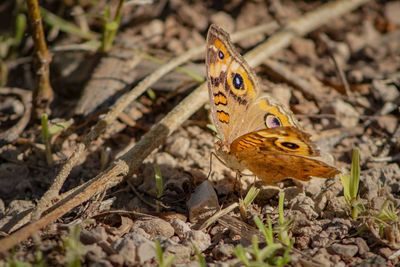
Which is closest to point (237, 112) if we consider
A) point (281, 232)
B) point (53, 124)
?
point (281, 232)

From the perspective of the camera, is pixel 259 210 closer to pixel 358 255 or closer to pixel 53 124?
pixel 358 255

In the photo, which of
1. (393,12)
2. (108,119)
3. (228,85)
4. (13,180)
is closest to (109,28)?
(108,119)

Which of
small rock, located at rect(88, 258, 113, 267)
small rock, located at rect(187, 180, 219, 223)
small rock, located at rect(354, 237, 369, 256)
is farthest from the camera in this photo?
small rock, located at rect(187, 180, 219, 223)

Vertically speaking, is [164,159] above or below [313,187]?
Answer: above

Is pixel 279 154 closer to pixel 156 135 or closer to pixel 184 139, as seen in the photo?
pixel 156 135

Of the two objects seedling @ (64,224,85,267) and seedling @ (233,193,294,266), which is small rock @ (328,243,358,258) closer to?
seedling @ (233,193,294,266)

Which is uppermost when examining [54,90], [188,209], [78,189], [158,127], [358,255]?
[54,90]

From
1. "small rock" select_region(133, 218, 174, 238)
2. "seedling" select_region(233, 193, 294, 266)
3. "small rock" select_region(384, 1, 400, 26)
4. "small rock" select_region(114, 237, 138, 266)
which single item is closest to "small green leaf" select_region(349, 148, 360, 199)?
"seedling" select_region(233, 193, 294, 266)
